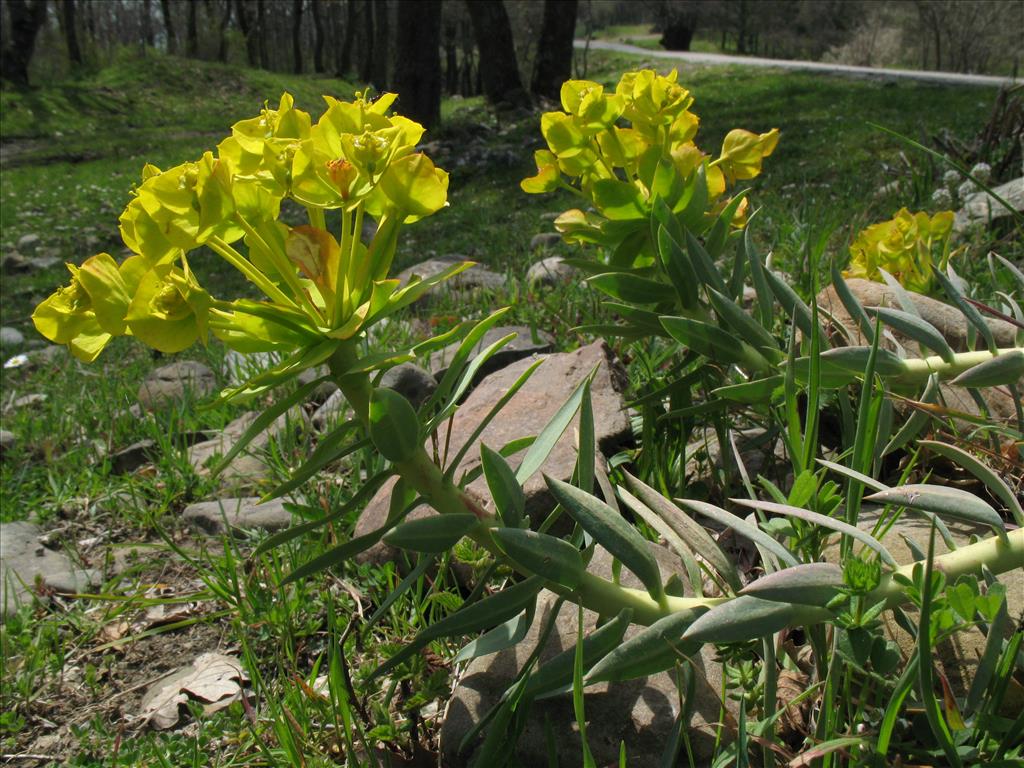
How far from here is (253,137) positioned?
1.09 m

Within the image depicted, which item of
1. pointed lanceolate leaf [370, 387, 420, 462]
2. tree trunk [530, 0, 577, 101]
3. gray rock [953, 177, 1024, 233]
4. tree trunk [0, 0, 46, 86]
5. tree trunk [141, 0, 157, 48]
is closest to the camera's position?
pointed lanceolate leaf [370, 387, 420, 462]

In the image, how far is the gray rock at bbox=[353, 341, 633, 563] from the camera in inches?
70.4

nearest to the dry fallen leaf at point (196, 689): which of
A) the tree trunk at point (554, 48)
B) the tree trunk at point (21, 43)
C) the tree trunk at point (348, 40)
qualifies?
the tree trunk at point (554, 48)

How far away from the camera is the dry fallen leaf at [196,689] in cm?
162

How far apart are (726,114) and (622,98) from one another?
8.83 meters

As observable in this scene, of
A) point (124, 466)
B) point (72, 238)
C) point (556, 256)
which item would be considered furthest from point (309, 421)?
point (72, 238)

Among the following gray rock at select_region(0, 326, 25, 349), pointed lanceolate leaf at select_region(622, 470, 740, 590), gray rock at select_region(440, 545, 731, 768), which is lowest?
gray rock at select_region(0, 326, 25, 349)

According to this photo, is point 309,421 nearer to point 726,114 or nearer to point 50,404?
point 50,404

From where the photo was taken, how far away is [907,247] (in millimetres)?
1921

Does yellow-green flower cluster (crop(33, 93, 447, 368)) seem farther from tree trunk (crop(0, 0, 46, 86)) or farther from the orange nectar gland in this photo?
tree trunk (crop(0, 0, 46, 86))

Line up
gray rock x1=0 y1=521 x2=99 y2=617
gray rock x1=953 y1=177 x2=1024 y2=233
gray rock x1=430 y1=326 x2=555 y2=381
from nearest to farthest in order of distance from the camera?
gray rock x1=0 y1=521 x2=99 y2=617
gray rock x1=430 y1=326 x2=555 y2=381
gray rock x1=953 y1=177 x2=1024 y2=233

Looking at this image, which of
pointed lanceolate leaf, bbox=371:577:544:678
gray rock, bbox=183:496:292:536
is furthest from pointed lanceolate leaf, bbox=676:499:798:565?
gray rock, bbox=183:496:292:536

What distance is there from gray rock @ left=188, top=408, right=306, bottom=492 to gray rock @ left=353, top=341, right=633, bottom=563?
0.57 metres

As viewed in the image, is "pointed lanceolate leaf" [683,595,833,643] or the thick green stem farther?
the thick green stem
